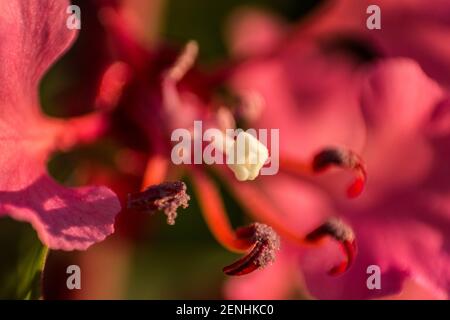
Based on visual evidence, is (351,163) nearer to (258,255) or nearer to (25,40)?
(258,255)

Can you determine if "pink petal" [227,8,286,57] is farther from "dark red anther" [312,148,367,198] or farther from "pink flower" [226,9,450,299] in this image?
"dark red anther" [312,148,367,198]

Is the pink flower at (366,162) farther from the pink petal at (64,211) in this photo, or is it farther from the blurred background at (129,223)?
the pink petal at (64,211)

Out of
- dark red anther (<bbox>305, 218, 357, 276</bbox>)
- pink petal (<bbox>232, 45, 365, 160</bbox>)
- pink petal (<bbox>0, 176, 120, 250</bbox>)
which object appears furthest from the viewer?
pink petal (<bbox>232, 45, 365, 160</bbox>)

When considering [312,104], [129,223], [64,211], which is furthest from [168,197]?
[312,104]

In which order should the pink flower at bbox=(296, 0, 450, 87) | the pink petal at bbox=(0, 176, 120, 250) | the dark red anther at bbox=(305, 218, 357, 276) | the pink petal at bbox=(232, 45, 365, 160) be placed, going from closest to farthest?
the pink petal at bbox=(0, 176, 120, 250)
the dark red anther at bbox=(305, 218, 357, 276)
the pink flower at bbox=(296, 0, 450, 87)
the pink petal at bbox=(232, 45, 365, 160)

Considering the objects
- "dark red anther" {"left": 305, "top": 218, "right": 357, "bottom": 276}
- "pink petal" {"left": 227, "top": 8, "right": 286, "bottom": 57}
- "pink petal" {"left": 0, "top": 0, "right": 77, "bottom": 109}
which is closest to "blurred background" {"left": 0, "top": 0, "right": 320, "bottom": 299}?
"pink petal" {"left": 227, "top": 8, "right": 286, "bottom": 57}
